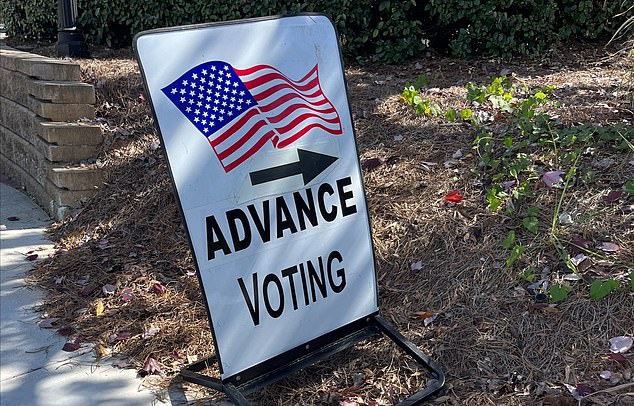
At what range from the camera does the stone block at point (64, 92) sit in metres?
5.14

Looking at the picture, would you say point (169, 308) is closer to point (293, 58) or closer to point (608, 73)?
point (293, 58)

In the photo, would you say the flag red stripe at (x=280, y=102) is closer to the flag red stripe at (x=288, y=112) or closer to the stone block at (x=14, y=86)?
the flag red stripe at (x=288, y=112)

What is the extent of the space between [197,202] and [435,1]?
440cm

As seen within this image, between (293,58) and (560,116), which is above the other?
(293,58)

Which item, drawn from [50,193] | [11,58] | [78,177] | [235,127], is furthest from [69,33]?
[235,127]

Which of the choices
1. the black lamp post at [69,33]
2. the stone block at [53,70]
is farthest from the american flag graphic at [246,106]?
the black lamp post at [69,33]

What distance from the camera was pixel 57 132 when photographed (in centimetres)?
507

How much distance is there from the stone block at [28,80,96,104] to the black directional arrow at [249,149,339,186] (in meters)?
2.93

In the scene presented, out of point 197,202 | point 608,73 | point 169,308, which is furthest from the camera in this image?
point 608,73

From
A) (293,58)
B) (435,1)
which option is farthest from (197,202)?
(435,1)

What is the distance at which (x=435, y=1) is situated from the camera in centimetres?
631

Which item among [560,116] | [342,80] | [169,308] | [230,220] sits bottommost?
[169,308]

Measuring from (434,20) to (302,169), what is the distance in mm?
4389

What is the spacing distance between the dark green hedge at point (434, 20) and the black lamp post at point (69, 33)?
2.50 ft
